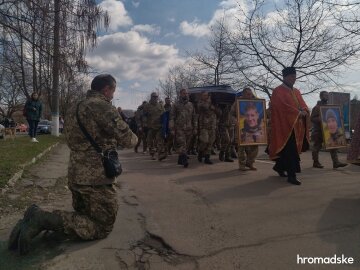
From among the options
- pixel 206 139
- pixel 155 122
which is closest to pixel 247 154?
pixel 206 139

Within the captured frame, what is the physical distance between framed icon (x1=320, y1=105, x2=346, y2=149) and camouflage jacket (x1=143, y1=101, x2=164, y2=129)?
491cm

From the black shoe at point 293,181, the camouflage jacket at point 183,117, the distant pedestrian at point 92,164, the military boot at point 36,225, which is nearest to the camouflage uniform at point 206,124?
the camouflage jacket at point 183,117

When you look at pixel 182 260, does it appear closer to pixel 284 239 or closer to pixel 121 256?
pixel 121 256

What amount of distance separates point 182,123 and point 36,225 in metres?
7.05

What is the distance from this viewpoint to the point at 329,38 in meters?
20.2

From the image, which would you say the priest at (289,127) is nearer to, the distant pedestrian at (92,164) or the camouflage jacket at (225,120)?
the camouflage jacket at (225,120)

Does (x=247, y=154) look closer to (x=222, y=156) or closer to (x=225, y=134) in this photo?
(x=225, y=134)

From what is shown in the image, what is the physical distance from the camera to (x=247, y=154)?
9789mm

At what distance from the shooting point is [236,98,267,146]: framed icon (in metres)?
9.52

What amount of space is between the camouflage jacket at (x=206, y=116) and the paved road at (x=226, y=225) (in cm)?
272

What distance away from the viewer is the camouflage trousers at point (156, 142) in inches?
503

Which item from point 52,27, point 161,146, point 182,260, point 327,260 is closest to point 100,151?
point 182,260

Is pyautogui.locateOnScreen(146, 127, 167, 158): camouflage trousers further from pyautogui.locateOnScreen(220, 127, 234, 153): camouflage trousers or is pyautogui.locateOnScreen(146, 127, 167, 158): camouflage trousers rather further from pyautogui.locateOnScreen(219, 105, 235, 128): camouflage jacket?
pyautogui.locateOnScreen(219, 105, 235, 128): camouflage jacket

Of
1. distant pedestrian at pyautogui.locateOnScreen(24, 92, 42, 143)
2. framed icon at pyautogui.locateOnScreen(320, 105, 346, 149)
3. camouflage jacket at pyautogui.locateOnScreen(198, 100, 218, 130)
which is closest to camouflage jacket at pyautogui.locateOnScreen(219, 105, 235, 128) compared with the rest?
camouflage jacket at pyautogui.locateOnScreen(198, 100, 218, 130)
